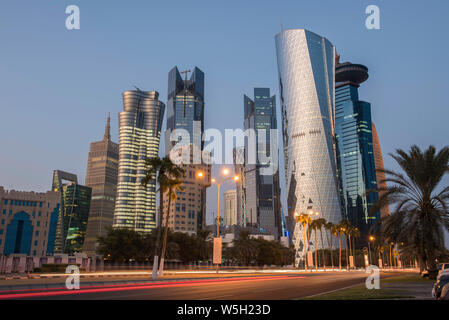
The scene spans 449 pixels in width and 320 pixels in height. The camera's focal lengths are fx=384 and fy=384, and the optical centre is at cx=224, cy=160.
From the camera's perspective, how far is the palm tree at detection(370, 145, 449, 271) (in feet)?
110

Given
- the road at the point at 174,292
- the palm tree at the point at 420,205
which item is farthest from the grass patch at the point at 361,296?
the palm tree at the point at 420,205

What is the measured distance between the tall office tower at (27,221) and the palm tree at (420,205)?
5632 inches

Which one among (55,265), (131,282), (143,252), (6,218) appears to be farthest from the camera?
(6,218)

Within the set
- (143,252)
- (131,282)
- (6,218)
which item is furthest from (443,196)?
(6,218)

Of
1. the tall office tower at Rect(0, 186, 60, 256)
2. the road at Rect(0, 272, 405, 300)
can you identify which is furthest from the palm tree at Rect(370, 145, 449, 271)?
the tall office tower at Rect(0, 186, 60, 256)

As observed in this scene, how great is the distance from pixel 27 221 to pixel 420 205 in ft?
479

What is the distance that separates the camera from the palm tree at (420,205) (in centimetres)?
3341

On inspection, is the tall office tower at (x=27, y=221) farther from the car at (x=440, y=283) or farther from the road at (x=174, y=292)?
the car at (x=440, y=283)

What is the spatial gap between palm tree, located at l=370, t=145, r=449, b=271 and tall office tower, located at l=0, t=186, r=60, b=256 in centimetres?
14304

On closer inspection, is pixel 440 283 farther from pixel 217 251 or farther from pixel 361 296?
pixel 217 251

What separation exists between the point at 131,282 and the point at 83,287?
18.7 ft

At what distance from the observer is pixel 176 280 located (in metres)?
33.5

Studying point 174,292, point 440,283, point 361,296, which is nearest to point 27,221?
point 174,292
